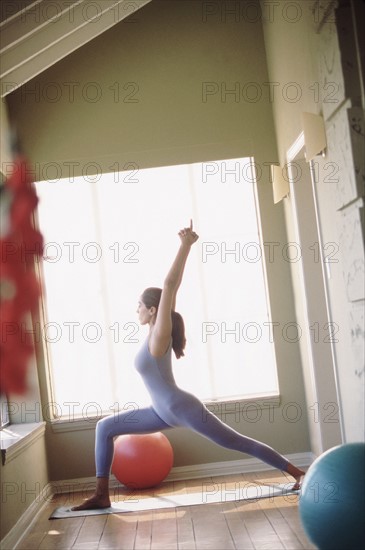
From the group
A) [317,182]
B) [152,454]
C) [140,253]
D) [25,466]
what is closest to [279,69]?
[317,182]

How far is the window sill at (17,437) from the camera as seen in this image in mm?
3625

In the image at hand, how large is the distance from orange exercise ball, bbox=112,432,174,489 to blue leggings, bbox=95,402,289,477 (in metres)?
0.37

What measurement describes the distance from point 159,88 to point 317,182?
182cm

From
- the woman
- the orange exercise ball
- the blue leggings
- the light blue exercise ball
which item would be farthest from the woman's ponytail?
→ the light blue exercise ball

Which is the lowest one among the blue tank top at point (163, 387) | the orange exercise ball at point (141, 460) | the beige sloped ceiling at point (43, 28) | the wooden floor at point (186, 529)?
the wooden floor at point (186, 529)

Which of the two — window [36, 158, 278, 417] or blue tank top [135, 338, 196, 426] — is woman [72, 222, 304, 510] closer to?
blue tank top [135, 338, 196, 426]

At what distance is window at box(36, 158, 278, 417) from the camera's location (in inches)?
202

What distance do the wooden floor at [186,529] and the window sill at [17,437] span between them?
1.46ft

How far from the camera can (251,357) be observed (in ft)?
16.9

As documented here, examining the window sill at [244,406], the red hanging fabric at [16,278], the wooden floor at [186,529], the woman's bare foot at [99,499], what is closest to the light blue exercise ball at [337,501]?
the wooden floor at [186,529]

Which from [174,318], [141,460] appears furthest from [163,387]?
[141,460]

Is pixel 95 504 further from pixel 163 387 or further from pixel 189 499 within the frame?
pixel 163 387

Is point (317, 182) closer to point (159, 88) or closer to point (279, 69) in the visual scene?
point (279, 69)

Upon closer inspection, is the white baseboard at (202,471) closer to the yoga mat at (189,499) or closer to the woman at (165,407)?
the yoga mat at (189,499)
